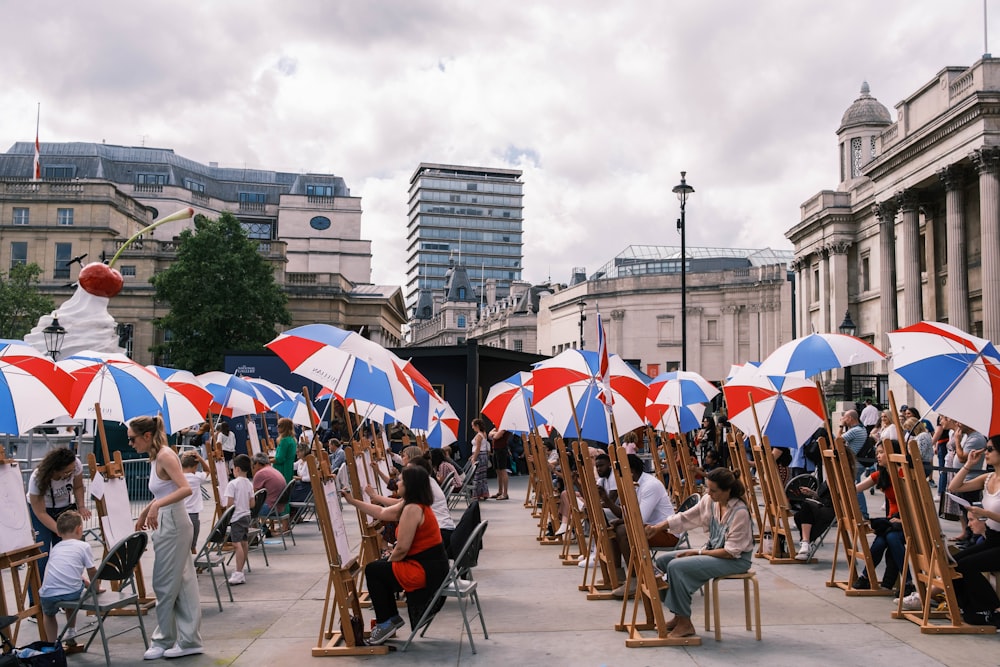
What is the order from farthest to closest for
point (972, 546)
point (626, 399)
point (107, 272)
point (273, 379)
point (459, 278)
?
point (459, 278)
point (273, 379)
point (107, 272)
point (626, 399)
point (972, 546)

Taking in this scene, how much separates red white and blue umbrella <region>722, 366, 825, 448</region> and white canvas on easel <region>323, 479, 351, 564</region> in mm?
6941

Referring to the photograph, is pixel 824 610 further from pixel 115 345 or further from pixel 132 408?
pixel 115 345

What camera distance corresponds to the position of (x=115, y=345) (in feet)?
91.3

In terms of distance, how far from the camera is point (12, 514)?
7.29 m

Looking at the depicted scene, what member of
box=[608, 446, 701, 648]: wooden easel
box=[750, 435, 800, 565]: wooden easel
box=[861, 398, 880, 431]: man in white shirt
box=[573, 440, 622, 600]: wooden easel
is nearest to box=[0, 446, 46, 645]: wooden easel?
box=[608, 446, 701, 648]: wooden easel

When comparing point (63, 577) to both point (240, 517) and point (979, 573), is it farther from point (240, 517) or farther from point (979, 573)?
point (979, 573)

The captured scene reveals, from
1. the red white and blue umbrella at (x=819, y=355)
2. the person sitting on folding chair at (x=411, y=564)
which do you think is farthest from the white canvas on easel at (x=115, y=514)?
the red white and blue umbrella at (x=819, y=355)

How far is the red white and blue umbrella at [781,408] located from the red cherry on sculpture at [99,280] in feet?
67.9

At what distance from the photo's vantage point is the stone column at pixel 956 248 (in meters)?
37.1

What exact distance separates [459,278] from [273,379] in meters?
148

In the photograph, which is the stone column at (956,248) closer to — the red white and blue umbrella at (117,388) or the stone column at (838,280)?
the stone column at (838,280)

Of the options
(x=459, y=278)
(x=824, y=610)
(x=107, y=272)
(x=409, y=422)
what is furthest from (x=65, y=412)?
(x=459, y=278)

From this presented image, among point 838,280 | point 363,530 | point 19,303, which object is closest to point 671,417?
point 363,530

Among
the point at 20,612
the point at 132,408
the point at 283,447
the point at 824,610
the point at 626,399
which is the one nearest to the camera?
the point at 20,612
